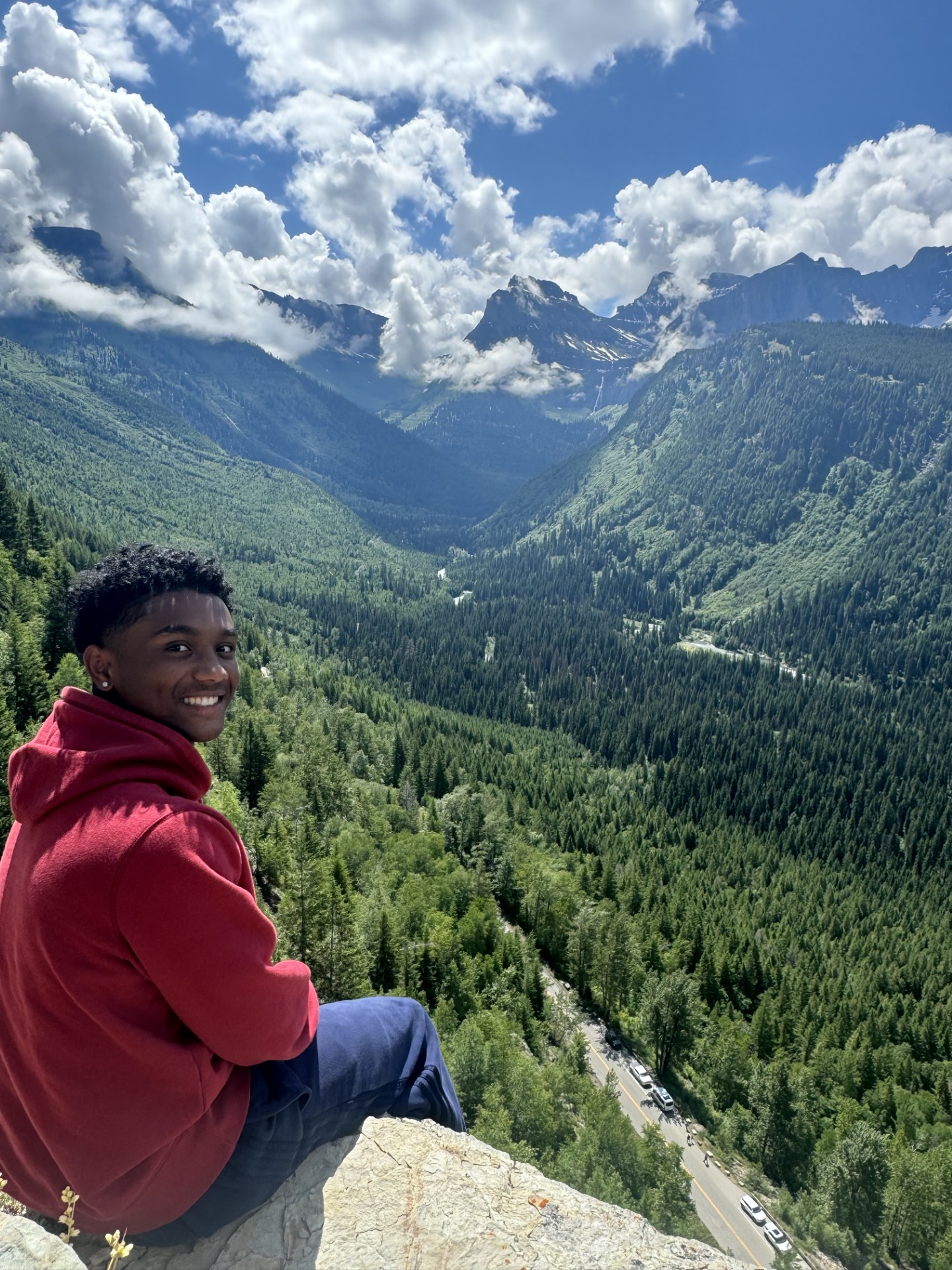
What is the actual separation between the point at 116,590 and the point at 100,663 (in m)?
0.48

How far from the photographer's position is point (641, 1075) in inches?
1622

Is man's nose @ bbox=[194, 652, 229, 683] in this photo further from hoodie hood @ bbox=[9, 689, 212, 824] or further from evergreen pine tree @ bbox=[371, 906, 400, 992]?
evergreen pine tree @ bbox=[371, 906, 400, 992]

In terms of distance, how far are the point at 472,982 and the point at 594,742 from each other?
101865 mm

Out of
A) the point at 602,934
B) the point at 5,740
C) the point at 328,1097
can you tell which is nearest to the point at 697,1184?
the point at 602,934

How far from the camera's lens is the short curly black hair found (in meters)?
4.14

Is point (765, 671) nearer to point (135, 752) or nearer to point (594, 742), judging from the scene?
point (594, 742)

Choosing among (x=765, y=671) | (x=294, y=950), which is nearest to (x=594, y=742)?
(x=765, y=671)

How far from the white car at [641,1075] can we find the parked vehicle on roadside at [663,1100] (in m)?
0.48

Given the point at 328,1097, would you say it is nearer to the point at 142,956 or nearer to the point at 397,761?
the point at 142,956

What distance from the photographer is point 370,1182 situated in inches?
194

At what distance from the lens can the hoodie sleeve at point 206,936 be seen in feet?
10.8

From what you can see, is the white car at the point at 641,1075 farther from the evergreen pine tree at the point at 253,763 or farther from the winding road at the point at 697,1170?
the evergreen pine tree at the point at 253,763

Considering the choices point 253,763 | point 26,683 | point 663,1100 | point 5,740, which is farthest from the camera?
point 253,763

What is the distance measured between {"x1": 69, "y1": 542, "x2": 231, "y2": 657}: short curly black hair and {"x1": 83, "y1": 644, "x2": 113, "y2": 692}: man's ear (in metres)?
0.05
